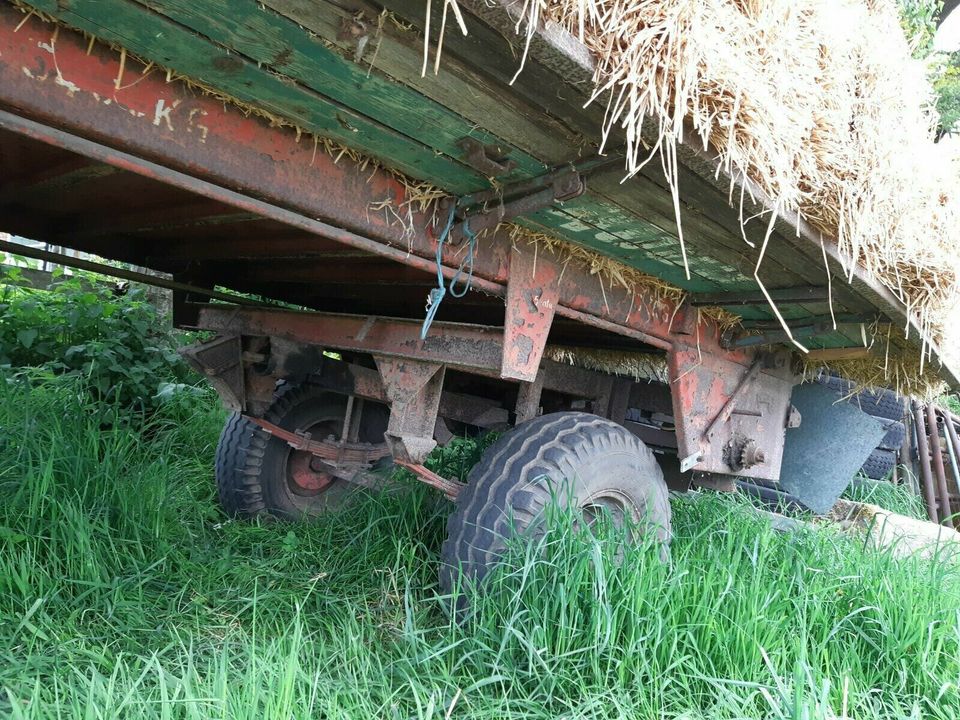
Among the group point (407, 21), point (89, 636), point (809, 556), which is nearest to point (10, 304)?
point (89, 636)

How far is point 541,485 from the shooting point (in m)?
2.35

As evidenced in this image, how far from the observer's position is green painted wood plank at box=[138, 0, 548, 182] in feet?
4.55

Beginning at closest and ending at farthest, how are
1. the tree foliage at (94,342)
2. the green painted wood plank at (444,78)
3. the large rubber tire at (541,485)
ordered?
the green painted wood plank at (444,78), the large rubber tire at (541,485), the tree foliage at (94,342)

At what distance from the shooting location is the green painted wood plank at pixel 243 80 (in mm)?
1393

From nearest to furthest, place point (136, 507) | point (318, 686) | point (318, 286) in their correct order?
point (318, 686)
point (136, 507)
point (318, 286)

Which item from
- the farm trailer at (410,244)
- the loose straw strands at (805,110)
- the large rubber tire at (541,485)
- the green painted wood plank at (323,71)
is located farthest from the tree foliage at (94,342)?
the loose straw strands at (805,110)

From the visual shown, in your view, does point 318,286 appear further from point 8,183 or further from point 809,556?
point 809,556

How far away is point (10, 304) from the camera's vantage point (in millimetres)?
5148

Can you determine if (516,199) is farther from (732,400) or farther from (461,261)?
(732,400)

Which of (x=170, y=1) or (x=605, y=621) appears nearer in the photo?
(x=170, y=1)

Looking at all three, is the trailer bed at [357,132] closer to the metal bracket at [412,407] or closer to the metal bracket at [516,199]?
the metal bracket at [516,199]

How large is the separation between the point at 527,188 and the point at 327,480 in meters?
2.56

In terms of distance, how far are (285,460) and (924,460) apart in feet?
18.8

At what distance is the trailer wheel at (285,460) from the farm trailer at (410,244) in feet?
0.04
